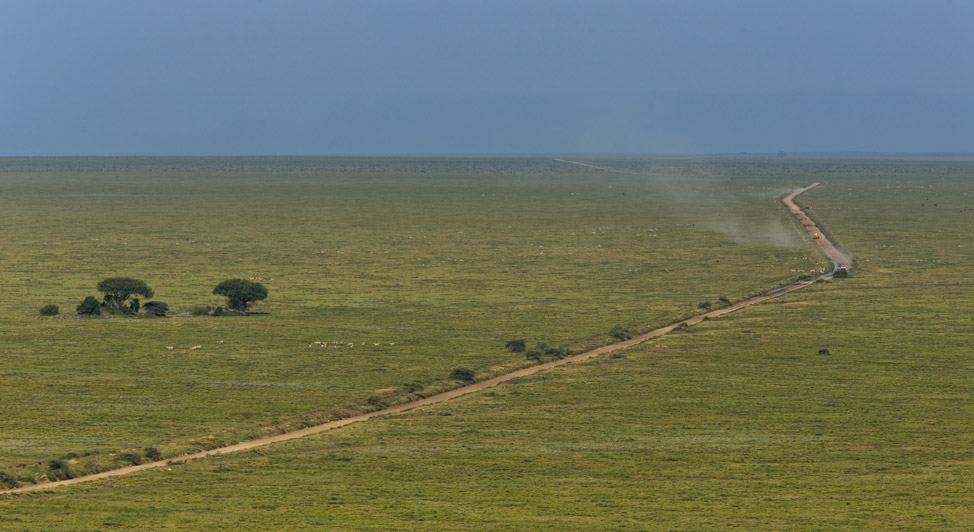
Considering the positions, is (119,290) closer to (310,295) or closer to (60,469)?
(310,295)

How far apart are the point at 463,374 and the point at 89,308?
90.0 ft

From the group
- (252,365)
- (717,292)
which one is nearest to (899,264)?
(717,292)

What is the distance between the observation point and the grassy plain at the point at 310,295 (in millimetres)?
44781

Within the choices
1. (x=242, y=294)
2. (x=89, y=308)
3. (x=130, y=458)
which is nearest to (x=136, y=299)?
(x=89, y=308)

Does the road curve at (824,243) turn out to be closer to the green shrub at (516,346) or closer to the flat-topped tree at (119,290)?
the green shrub at (516,346)

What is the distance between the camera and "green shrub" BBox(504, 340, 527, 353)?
2232 inches

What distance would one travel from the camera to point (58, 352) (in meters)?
54.8

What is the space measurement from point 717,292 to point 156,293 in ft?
126

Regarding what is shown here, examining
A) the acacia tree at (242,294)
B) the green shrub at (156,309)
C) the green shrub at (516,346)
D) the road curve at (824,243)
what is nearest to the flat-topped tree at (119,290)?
the green shrub at (156,309)

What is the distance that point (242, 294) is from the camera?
2714 inches

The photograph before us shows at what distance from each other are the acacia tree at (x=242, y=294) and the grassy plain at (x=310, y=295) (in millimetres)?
1947

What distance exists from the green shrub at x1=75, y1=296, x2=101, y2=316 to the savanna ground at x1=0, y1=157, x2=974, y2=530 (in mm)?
2773

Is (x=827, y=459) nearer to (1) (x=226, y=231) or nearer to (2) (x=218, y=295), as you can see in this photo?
(2) (x=218, y=295)

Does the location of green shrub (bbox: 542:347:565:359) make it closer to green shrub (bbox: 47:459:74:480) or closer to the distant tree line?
the distant tree line
